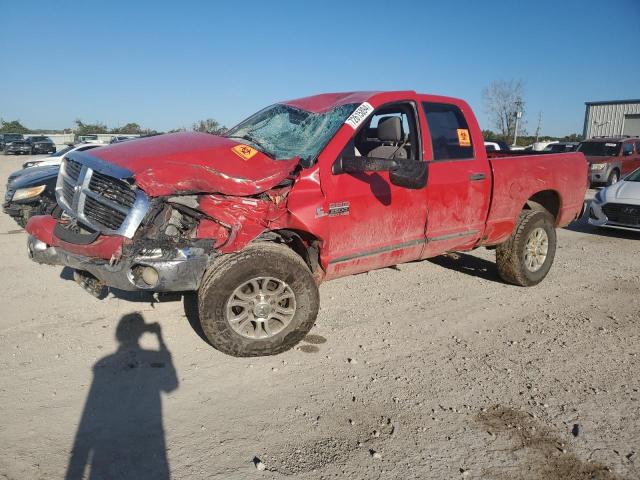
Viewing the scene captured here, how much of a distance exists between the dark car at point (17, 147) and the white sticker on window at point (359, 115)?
3624 cm

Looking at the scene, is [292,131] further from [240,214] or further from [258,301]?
[258,301]

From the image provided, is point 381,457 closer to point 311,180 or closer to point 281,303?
point 281,303

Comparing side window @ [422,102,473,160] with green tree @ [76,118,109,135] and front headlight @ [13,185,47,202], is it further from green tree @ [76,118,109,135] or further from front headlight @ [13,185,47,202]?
green tree @ [76,118,109,135]

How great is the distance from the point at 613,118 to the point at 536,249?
118ft

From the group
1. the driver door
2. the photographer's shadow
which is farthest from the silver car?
the photographer's shadow

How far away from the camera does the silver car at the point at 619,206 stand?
784 cm

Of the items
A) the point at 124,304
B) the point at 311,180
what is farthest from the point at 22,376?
the point at 311,180

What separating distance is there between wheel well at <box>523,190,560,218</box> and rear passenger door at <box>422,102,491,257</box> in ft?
3.31

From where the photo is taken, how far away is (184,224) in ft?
10.7

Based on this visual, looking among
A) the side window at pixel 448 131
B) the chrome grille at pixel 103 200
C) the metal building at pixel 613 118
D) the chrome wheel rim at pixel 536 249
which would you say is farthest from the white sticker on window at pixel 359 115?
the metal building at pixel 613 118

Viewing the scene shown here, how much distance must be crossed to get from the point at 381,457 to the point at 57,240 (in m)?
2.71

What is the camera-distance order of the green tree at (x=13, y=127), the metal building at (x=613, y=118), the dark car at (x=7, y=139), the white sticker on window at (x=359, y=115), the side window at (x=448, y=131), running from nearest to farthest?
the white sticker on window at (x=359, y=115) → the side window at (x=448, y=131) → the metal building at (x=613, y=118) → the dark car at (x=7, y=139) → the green tree at (x=13, y=127)

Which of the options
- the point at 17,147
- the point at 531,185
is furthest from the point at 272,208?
the point at 17,147

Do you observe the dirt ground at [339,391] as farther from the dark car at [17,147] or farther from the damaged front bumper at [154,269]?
the dark car at [17,147]
